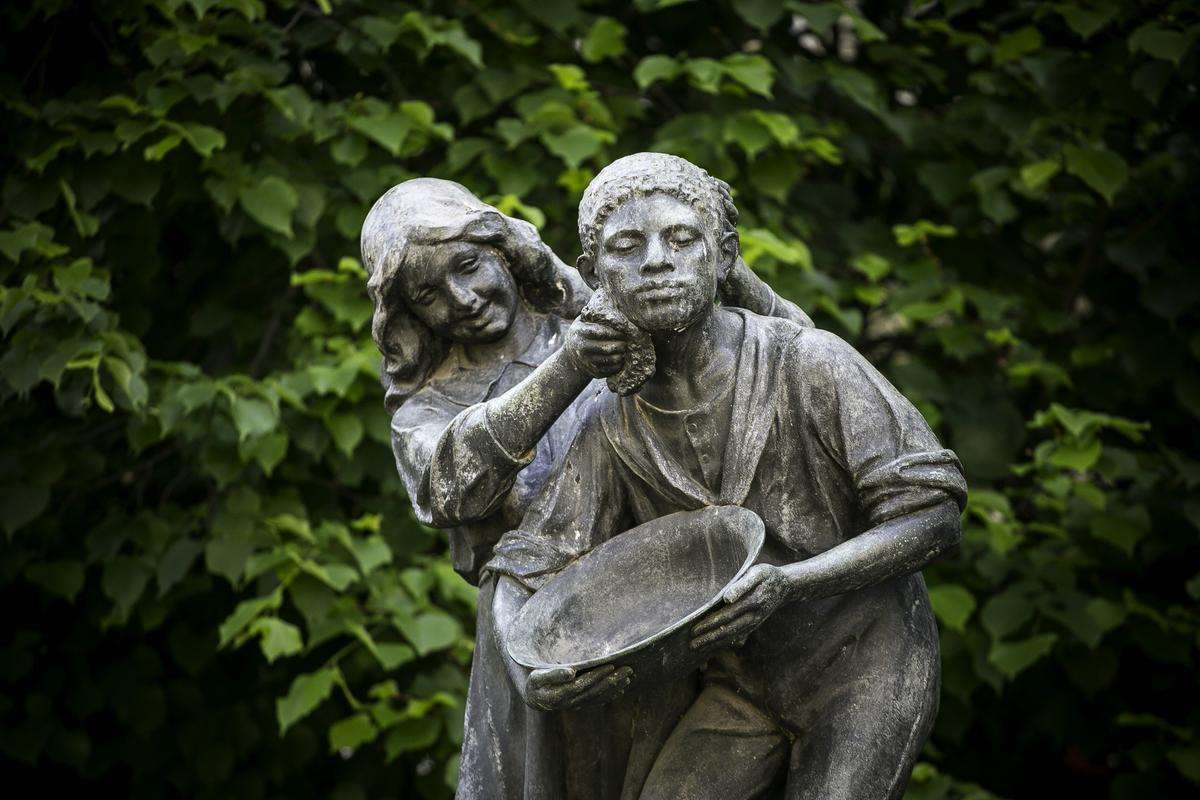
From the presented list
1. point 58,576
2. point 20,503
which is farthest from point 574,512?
point 58,576

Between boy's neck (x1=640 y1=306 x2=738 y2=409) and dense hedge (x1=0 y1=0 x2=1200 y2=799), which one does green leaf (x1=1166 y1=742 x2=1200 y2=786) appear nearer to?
dense hedge (x1=0 y1=0 x2=1200 y2=799)

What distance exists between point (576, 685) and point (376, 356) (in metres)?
3.43

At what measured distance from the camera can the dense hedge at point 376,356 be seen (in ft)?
23.2

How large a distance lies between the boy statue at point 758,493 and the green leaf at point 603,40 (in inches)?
145

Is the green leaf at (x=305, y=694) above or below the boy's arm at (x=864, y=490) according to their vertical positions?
below

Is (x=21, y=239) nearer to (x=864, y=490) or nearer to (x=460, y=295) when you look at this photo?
(x=460, y=295)

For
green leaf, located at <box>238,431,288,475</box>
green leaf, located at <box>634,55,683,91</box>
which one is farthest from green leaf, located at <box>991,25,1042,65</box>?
green leaf, located at <box>238,431,288,475</box>

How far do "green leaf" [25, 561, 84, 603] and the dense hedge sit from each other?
0.01 meters

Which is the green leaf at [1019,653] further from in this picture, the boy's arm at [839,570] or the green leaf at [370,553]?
the boy's arm at [839,570]

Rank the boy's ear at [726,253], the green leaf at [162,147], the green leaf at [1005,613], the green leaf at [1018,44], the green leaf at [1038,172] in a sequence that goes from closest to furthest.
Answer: the boy's ear at [726,253] < the green leaf at [162,147] < the green leaf at [1005,613] < the green leaf at [1038,172] < the green leaf at [1018,44]

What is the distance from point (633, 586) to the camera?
13.1 feet

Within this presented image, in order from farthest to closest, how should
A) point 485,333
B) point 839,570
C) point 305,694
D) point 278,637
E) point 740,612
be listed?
1. point 305,694
2. point 278,637
3. point 485,333
4. point 839,570
5. point 740,612

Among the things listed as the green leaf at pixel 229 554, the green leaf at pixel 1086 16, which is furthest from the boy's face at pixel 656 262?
the green leaf at pixel 1086 16

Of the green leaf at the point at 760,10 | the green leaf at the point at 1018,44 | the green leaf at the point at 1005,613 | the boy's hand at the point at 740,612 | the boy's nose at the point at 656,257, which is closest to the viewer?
the boy's hand at the point at 740,612
